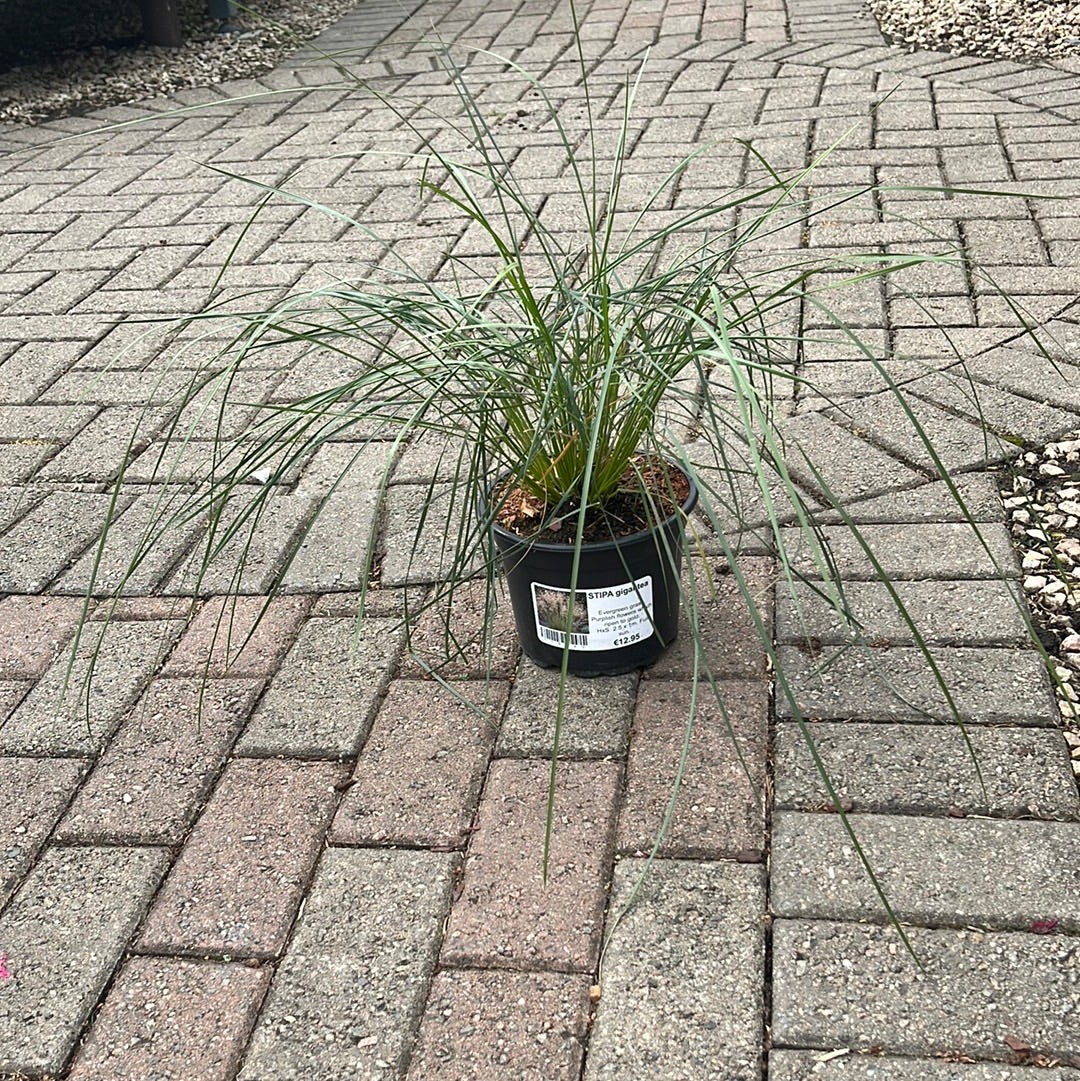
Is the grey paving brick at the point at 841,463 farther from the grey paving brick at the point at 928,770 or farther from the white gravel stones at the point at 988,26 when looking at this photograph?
the white gravel stones at the point at 988,26

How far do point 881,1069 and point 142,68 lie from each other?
20.1 feet

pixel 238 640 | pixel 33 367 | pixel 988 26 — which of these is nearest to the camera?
pixel 238 640

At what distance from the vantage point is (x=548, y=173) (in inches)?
181

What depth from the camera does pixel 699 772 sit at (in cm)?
190

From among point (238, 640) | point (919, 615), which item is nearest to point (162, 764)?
point (238, 640)

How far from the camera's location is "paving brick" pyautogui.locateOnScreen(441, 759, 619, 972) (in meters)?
1.65

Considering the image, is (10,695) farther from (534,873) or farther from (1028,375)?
(1028,375)

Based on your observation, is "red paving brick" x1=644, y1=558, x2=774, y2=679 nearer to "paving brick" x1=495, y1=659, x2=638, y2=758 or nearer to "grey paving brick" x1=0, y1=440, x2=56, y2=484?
"paving brick" x1=495, y1=659, x2=638, y2=758

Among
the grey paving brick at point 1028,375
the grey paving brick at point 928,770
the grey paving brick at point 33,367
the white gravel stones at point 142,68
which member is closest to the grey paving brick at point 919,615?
the grey paving brick at point 928,770

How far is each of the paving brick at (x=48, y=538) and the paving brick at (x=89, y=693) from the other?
0.25 m

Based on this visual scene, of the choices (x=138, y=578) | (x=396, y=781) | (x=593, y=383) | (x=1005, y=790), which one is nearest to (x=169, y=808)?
(x=396, y=781)

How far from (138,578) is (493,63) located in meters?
4.19

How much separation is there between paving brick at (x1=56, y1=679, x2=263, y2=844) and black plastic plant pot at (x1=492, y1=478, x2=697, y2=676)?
0.50 m

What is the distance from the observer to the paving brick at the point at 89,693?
6.90 ft
